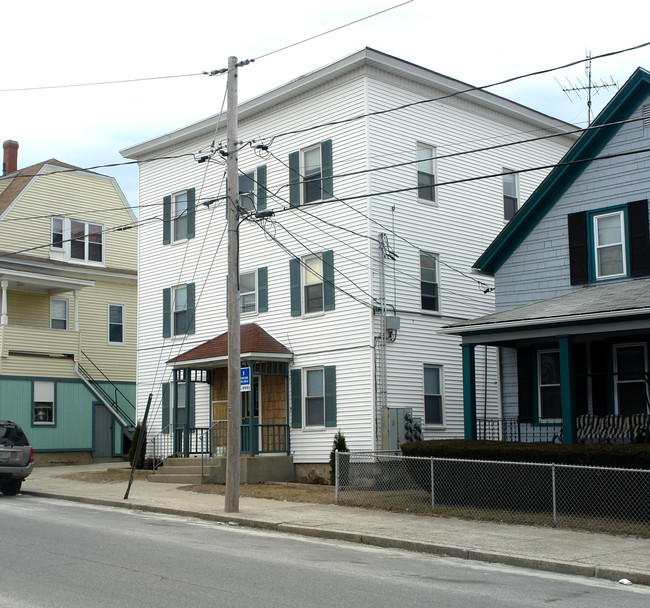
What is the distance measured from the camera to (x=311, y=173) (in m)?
24.4

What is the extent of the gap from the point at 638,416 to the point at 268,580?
1097 centimetres

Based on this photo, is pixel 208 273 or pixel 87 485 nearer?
pixel 87 485

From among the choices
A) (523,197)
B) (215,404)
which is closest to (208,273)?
(215,404)

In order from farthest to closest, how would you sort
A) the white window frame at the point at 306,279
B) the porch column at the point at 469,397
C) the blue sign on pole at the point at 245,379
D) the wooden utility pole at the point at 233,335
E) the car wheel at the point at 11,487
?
1. the white window frame at the point at 306,279
2. the car wheel at the point at 11,487
3. the porch column at the point at 469,397
4. the blue sign on pole at the point at 245,379
5. the wooden utility pole at the point at 233,335

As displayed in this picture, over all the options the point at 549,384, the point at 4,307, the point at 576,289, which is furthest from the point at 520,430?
the point at 4,307

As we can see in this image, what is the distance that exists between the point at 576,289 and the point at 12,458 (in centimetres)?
1353

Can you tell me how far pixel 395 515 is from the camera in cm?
1614

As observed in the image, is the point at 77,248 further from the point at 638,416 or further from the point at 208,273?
the point at 638,416

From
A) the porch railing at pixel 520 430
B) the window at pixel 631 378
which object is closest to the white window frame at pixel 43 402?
the porch railing at pixel 520 430

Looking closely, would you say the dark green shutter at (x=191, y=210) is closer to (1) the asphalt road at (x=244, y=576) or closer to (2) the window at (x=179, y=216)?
(2) the window at (x=179, y=216)

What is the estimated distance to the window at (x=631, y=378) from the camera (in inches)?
740

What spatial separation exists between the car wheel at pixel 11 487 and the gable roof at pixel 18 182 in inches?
648

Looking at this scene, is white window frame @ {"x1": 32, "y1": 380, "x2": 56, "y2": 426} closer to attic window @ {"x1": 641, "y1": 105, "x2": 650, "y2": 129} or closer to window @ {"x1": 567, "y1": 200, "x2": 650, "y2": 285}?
window @ {"x1": 567, "y1": 200, "x2": 650, "y2": 285}

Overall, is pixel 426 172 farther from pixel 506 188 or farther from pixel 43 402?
pixel 43 402
